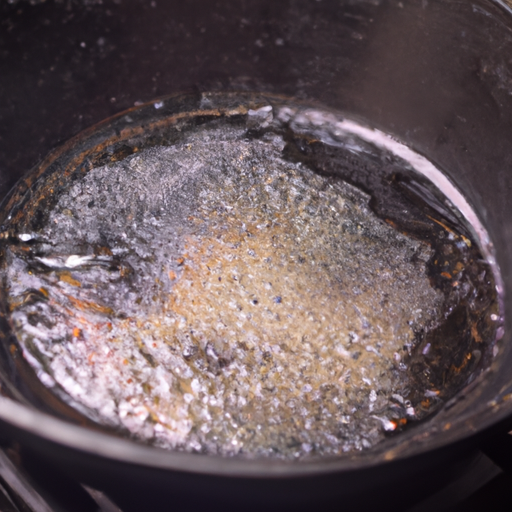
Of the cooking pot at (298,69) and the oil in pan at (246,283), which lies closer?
the oil in pan at (246,283)

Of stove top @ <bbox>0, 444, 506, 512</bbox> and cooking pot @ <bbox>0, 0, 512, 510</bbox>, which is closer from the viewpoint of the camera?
stove top @ <bbox>0, 444, 506, 512</bbox>

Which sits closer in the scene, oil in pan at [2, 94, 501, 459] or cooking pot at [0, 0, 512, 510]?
oil in pan at [2, 94, 501, 459]

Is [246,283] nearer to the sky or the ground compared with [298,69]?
nearer to the ground

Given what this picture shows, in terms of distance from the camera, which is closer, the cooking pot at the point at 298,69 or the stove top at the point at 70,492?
the stove top at the point at 70,492

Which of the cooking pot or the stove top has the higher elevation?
the cooking pot

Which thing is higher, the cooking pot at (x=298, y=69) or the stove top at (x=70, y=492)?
the cooking pot at (x=298, y=69)

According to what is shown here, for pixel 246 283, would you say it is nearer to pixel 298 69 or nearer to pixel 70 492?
pixel 70 492

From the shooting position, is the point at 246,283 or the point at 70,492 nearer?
the point at 70,492

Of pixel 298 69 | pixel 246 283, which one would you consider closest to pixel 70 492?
pixel 246 283
